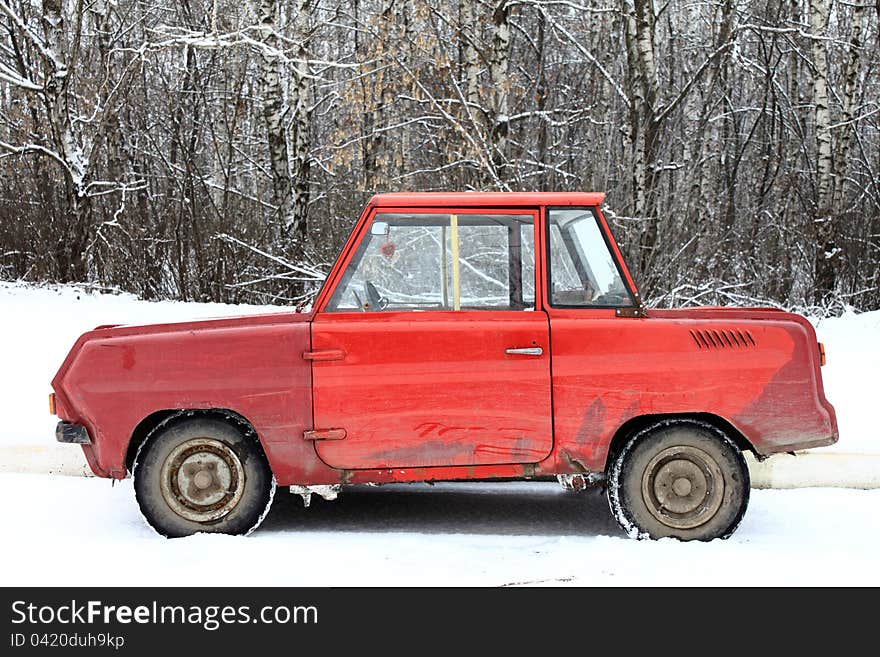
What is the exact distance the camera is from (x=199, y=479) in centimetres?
591

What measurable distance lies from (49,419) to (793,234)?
1287 centimetres

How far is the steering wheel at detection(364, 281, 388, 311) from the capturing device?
5.90 m

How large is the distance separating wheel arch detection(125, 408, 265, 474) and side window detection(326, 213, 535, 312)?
2.59 feet

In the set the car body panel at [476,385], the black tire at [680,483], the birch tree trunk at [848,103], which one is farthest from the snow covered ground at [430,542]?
the birch tree trunk at [848,103]

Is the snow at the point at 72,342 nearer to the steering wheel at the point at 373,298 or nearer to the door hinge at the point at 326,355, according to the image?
the door hinge at the point at 326,355

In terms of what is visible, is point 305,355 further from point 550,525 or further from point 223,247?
point 223,247

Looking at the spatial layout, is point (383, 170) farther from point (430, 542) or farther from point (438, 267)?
point (430, 542)

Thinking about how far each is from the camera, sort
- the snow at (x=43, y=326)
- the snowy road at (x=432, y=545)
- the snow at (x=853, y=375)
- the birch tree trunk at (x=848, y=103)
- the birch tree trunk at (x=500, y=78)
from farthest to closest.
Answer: the birch tree trunk at (x=848, y=103) → the birch tree trunk at (x=500, y=78) → the snow at (x=43, y=326) → the snow at (x=853, y=375) → the snowy road at (x=432, y=545)

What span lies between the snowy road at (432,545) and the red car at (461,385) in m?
0.29

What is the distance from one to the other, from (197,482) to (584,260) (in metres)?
2.42

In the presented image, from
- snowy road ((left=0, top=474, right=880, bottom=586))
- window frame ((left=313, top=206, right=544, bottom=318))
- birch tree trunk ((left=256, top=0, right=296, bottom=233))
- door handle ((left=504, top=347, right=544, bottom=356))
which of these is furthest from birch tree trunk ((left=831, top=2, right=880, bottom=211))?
door handle ((left=504, top=347, right=544, bottom=356))

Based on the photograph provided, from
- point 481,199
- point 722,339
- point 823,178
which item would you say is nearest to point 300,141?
point 823,178

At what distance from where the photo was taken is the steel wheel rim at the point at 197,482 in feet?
19.4

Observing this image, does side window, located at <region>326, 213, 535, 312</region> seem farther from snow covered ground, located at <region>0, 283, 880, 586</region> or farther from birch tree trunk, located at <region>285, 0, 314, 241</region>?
birch tree trunk, located at <region>285, 0, 314, 241</region>
